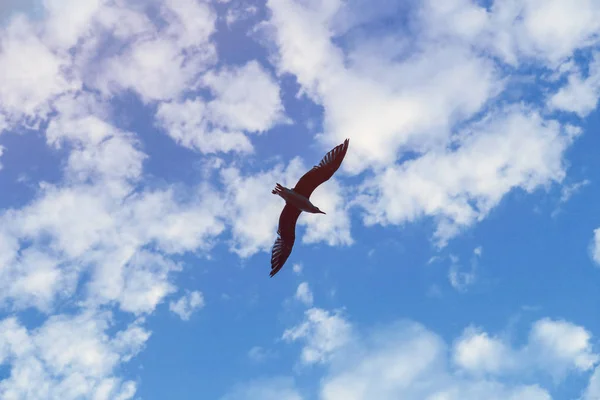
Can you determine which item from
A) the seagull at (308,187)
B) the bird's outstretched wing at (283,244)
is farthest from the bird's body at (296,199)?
the bird's outstretched wing at (283,244)

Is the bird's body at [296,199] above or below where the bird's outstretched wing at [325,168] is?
below

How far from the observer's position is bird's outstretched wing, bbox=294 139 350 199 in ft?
90.5

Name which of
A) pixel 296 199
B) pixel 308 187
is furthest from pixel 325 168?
pixel 296 199

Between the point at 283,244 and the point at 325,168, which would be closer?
the point at 325,168

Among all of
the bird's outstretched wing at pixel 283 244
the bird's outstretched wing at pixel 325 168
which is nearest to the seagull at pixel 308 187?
the bird's outstretched wing at pixel 325 168

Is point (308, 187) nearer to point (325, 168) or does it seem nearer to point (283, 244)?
point (325, 168)

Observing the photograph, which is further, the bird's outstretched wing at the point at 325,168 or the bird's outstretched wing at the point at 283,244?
the bird's outstretched wing at the point at 283,244

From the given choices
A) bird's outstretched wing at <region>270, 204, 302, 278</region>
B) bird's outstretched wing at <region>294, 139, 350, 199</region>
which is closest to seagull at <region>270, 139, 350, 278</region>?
bird's outstretched wing at <region>294, 139, 350, 199</region>

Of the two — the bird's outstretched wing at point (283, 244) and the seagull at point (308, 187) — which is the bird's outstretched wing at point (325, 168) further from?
the bird's outstretched wing at point (283, 244)

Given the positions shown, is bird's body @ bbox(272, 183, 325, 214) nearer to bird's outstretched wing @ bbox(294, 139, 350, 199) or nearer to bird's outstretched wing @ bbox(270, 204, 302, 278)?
bird's outstretched wing @ bbox(294, 139, 350, 199)

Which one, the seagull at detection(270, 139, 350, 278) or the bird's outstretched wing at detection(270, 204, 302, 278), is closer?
the seagull at detection(270, 139, 350, 278)

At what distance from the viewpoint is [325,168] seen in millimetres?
27656

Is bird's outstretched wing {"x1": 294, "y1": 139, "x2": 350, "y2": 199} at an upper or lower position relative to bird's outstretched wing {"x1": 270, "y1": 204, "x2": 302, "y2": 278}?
upper

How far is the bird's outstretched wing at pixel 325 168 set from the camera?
27594mm
